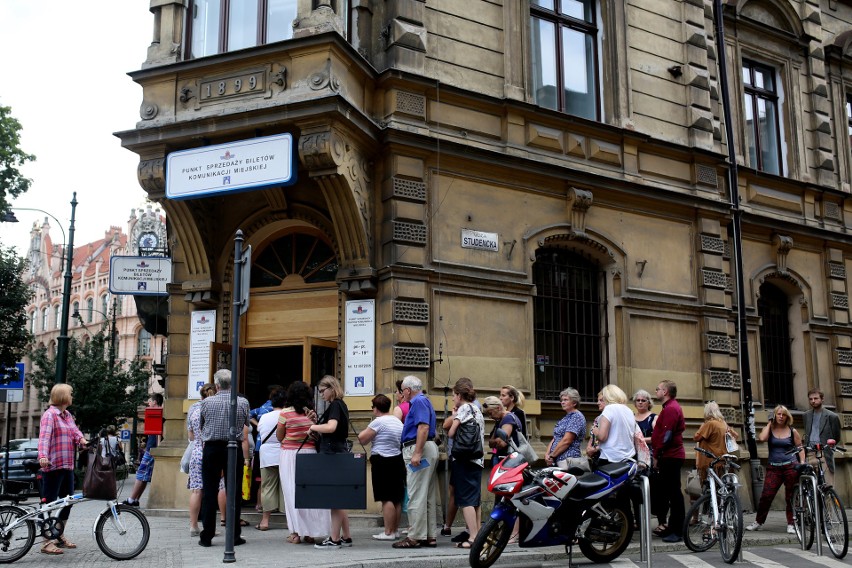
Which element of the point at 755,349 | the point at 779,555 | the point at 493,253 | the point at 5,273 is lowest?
the point at 779,555

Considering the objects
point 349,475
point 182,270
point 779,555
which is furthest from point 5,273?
point 779,555

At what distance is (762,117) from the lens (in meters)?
19.0

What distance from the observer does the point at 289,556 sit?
9266 millimetres

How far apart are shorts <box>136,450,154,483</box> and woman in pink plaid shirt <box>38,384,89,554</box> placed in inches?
140

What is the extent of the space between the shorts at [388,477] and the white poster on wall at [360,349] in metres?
2.22

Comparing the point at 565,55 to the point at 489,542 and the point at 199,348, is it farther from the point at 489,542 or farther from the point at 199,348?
the point at 489,542

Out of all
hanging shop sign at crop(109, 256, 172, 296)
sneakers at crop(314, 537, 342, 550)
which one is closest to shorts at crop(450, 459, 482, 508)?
sneakers at crop(314, 537, 342, 550)

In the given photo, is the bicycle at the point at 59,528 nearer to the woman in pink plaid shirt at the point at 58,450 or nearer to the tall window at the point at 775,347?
the woman in pink plaid shirt at the point at 58,450

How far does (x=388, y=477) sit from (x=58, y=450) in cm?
359

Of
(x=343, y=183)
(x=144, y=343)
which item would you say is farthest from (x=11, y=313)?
(x=144, y=343)

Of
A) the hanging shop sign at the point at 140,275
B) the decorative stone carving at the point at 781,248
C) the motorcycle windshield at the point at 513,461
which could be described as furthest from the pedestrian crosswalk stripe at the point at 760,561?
the hanging shop sign at the point at 140,275

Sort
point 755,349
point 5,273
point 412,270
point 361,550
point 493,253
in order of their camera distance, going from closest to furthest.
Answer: point 361,550
point 412,270
point 493,253
point 755,349
point 5,273

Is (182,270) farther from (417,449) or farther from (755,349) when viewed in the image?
(755,349)

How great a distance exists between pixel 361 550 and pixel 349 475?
80cm
